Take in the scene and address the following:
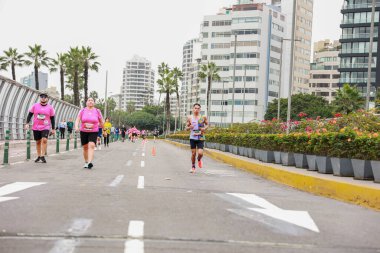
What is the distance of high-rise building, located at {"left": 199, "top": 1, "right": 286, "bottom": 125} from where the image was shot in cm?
11869

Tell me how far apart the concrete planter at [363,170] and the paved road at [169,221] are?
1520 mm

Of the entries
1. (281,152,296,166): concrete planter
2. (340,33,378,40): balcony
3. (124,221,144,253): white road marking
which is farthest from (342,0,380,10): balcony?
(124,221,144,253): white road marking

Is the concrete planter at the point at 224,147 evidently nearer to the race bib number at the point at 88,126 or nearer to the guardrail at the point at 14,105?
the guardrail at the point at 14,105

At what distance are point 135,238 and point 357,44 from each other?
94.1 m

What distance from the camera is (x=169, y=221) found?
5488 millimetres

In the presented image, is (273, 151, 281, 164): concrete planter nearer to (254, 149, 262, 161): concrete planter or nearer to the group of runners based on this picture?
(254, 149, 262, 161): concrete planter

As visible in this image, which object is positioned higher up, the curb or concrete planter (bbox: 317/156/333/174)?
concrete planter (bbox: 317/156/333/174)

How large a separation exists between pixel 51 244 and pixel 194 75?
17950cm

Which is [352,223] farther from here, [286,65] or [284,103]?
[286,65]

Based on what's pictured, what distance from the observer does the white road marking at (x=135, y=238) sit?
4.14m

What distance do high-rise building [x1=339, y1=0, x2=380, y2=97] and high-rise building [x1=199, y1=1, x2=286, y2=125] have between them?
25747mm

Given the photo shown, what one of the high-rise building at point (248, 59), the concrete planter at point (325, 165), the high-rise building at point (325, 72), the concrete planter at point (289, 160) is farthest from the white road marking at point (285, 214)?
the high-rise building at point (325, 72)

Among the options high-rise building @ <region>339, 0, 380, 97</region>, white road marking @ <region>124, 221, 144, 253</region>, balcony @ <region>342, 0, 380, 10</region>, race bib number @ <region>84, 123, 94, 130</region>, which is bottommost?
white road marking @ <region>124, 221, 144, 253</region>

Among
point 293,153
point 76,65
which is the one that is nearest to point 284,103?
point 76,65
